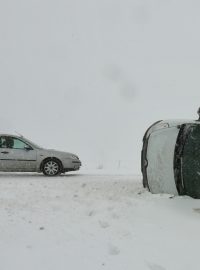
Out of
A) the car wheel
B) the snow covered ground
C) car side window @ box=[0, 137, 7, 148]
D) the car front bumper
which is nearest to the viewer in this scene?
the snow covered ground

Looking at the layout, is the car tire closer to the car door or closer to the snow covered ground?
the car door

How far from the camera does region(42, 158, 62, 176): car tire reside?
1645 cm

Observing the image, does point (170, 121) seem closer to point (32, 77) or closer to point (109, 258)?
point (109, 258)

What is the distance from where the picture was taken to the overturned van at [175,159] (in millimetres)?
8984

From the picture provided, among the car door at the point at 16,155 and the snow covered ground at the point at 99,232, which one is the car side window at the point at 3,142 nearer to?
the car door at the point at 16,155

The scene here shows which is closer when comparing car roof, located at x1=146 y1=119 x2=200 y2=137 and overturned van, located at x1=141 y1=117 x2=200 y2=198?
overturned van, located at x1=141 y1=117 x2=200 y2=198

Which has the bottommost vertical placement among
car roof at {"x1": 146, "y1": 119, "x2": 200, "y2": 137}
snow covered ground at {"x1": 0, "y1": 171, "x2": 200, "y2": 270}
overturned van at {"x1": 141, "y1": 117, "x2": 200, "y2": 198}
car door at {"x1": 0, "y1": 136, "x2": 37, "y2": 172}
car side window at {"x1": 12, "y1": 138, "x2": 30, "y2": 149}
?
car door at {"x1": 0, "y1": 136, "x2": 37, "y2": 172}

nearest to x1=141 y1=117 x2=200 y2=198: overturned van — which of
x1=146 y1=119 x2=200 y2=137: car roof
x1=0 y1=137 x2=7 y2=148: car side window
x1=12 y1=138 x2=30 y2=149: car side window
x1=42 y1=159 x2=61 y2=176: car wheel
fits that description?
x1=146 y1=119 x2=200 y2=137: car roof

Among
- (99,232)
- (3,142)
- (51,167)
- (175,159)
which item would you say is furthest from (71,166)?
(99,232)

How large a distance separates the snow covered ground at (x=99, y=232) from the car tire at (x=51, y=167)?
652 cm

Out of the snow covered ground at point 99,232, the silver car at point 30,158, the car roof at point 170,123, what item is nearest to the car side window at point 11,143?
the silver car at point 30,158

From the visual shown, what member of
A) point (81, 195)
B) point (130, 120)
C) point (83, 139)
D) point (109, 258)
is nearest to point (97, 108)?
point (130, 120)

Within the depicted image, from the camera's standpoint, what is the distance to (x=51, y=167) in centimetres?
1656

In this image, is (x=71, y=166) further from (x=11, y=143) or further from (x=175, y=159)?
(x=175, y=159)
